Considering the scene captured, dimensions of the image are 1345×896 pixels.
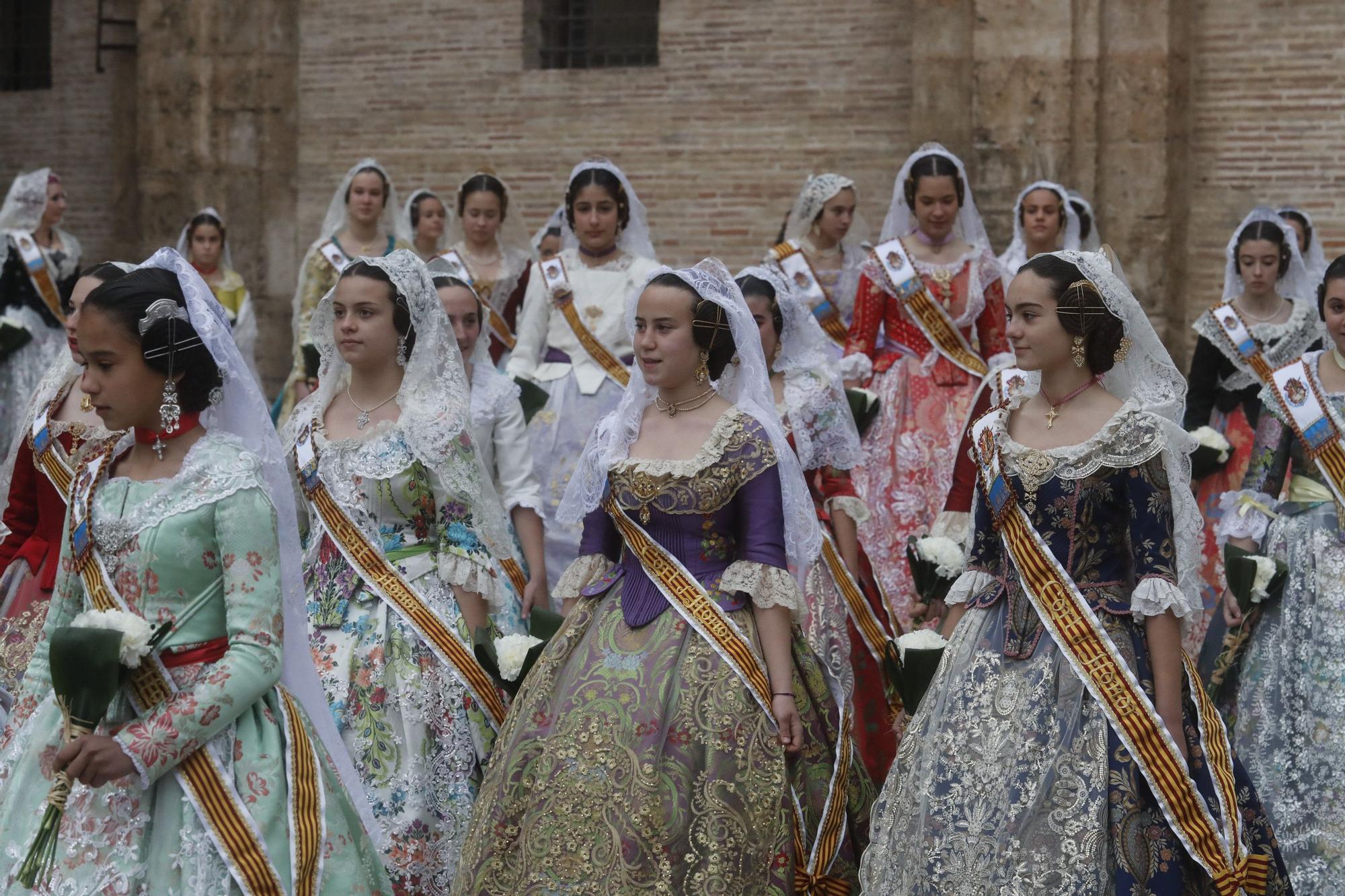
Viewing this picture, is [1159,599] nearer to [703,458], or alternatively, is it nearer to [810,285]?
[703,458]

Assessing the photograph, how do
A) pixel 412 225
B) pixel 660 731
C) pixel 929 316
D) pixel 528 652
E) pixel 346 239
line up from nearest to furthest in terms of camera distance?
pixel 660 731 → pixel 528 652 → pixel 929 316 → pixel 346 239 → pixel 412 225

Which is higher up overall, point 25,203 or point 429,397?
point 25,203

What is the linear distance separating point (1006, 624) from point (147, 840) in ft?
6.67

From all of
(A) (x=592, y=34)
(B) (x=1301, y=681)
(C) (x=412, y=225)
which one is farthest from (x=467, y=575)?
(A) (x=592, y=34)

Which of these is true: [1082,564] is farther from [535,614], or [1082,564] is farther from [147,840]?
[147,840]

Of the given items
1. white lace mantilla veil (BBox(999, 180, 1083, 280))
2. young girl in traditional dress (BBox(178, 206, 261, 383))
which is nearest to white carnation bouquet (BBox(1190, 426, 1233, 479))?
white lace mantilla veil (BBox(999, 180, 1083, 280))

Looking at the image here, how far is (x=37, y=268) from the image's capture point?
11.1 metres

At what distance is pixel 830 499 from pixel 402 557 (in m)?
1.64

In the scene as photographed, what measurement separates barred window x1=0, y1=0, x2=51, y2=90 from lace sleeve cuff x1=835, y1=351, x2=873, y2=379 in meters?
9.59

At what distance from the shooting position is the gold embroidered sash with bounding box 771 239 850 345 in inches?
348

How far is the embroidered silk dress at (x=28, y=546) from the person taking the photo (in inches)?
213

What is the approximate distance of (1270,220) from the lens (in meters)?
8.29

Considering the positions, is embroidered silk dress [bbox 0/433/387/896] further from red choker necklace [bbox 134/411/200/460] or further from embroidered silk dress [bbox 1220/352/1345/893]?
embroidered silk dress [bbox 1220/352/1345/893]

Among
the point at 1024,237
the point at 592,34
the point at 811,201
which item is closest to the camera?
the point at 1024,237
